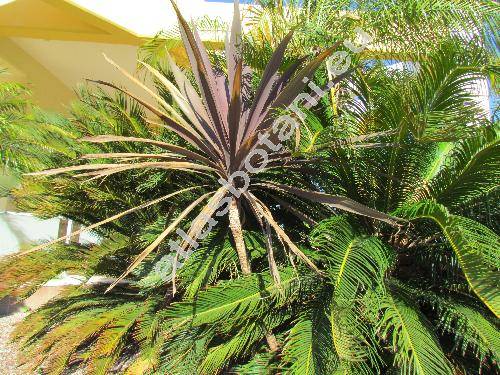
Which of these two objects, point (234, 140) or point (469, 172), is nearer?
point (469, 172)

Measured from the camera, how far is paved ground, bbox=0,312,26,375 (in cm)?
381

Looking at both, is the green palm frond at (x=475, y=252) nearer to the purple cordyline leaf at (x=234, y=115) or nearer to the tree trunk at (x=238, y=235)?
the tree trunk at (x=238, y=235)

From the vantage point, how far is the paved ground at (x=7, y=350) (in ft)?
12.5

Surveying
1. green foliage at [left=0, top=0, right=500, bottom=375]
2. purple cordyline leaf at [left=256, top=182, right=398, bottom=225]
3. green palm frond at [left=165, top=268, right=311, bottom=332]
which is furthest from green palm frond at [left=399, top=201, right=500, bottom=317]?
green palm frond at [left=165, top=268, right=311, bottom=332]

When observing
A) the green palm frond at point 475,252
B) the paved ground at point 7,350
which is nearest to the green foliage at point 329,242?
the green palm frond at point 475,252

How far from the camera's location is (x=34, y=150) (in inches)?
173

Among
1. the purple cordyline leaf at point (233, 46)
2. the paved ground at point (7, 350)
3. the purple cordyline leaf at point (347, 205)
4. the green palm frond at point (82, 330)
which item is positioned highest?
the purple cordyline leaf at point (233, 46)

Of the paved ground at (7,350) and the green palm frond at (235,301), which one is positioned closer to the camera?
the green palm frond at (235,301)

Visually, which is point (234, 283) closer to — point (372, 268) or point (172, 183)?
point (372, 268)

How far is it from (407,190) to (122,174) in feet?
8.13

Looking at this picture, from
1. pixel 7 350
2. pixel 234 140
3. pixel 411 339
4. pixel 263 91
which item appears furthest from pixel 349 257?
pixel 7 350

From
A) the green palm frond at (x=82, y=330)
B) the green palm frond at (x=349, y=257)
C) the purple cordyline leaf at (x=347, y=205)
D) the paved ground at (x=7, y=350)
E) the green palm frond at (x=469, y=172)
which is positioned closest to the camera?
the green palm frond at (x=349, y=257)

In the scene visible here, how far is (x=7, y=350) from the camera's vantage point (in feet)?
14.2

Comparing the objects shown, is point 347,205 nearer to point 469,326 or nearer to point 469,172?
point 469,172
